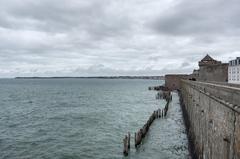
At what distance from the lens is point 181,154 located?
922 inches

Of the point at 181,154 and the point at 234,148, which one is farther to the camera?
the point at 181,154

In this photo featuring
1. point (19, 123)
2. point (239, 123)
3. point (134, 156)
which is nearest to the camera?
point (239, 123)

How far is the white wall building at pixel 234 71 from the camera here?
5569 centimetres

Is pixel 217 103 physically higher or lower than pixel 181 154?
higher

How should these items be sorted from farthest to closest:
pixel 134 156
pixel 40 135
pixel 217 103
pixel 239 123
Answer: pixel 40 135 → pixel 134 156 → pixel 217 103 → pixel 239 123

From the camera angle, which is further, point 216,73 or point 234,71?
point 216,73

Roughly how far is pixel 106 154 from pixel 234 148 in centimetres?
1702

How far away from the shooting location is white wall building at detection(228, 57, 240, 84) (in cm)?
5569

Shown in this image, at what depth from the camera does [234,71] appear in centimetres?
5894

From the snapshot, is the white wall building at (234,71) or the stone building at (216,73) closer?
the white wall building at (234,71)

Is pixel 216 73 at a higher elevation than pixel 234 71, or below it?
below

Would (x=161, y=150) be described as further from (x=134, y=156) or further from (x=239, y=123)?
(x=239, y=123)

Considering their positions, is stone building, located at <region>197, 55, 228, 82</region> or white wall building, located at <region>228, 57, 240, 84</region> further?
stone building, located at <region>197, 55, 228, 82</region>

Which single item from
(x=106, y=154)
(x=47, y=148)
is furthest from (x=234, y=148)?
(x=47, y=148)
